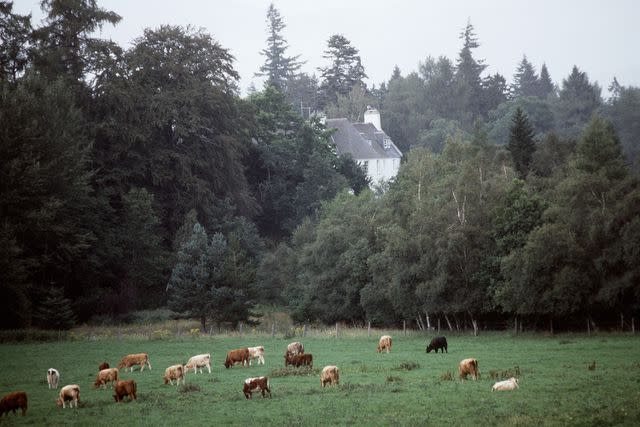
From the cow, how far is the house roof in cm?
9441

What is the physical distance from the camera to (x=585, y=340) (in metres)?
47.2

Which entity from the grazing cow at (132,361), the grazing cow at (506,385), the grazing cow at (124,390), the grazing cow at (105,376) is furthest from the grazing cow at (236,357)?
the grazing cow at (506,385)

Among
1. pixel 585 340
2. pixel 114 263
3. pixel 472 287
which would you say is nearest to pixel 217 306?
pixel 114 263

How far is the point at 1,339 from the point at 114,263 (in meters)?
20.5

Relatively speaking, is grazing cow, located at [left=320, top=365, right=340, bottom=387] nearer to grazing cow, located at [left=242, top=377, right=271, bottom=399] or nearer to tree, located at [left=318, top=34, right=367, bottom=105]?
grazing cow, located at [left=242, top=377, right=271, bottom=399]

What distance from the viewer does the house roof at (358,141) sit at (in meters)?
121

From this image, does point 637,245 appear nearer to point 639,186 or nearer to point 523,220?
point 639,186

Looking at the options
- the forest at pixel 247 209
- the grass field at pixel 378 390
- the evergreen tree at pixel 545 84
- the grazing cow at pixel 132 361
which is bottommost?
the grass field at pixel 378 390

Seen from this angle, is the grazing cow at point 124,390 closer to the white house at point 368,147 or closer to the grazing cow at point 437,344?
the grazing cow at point 437,344

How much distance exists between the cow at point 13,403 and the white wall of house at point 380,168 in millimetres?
95486

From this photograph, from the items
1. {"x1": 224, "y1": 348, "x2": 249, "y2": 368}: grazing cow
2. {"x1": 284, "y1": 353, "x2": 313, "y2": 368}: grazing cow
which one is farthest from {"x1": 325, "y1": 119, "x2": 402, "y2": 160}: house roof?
{"x1": 284, "y1": 353, "x2": 313, "y2": 368}: grazing cow

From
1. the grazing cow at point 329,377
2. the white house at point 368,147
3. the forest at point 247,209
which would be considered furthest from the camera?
the white house at point 368,147

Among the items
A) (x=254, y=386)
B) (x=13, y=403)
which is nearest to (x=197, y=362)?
(x=254, y=386)

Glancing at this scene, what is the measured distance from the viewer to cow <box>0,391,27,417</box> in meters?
26.7
